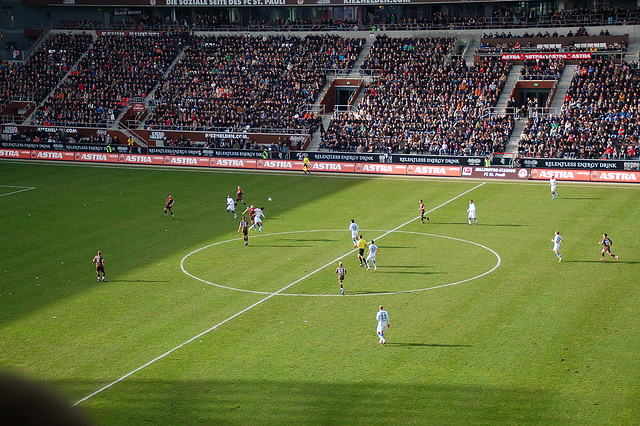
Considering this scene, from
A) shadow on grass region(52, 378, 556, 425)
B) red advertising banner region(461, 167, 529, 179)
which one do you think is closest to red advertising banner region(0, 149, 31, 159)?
red advertising banner region(461, 167, 529, 179)

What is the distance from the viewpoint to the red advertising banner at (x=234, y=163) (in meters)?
67.2

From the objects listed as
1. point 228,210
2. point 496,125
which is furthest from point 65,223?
point 496,125

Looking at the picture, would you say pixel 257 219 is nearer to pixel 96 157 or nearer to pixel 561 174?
pixel 561 174

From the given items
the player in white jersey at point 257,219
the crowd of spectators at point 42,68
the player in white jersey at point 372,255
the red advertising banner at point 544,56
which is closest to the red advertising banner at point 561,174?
the red advertising banner at point 544,56

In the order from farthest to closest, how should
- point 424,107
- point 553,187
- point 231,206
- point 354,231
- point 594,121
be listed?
point 424,107 → point 594,121 → point 553,187 → point 231,206 → point 354,231

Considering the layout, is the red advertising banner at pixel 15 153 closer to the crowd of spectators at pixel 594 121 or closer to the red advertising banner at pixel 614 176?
the crowd of spectators at pixel 594 121

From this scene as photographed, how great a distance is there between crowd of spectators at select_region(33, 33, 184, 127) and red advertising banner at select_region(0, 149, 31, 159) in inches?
307

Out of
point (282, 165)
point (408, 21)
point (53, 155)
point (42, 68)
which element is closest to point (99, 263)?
point (282, 165)

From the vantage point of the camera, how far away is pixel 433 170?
61906 millimetres

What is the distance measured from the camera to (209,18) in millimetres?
95625

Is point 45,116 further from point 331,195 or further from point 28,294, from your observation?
point 28,294

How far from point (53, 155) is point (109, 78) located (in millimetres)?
17668

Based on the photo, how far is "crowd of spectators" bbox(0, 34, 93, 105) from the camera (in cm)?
8806

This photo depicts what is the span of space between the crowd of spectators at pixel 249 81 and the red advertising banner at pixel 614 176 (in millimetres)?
29125
